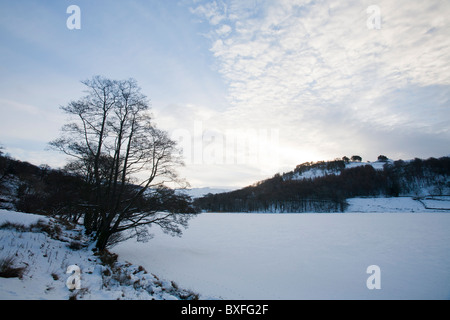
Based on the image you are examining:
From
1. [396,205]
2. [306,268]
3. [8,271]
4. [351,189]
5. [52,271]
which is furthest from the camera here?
[351,189]

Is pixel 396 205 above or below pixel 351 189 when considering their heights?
below

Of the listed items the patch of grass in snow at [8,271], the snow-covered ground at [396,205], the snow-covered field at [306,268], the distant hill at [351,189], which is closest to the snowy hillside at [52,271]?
the patch of grass in snow at [8,271]

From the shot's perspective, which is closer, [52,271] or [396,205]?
[52,271]

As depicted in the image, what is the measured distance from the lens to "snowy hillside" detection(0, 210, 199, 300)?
506 cm

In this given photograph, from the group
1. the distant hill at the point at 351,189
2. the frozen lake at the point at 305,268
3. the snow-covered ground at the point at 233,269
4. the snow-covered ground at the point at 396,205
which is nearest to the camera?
the snow-covered ground at the point at 233,269

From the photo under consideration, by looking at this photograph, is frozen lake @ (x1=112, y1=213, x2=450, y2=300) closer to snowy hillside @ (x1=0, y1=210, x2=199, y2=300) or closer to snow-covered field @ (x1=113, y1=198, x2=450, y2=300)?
snow-covered field @ (x1=113, y1=198, x2=450, y2=300)

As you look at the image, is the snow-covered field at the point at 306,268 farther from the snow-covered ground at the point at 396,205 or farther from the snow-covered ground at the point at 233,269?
the snow-covered ground at the point at 396,205

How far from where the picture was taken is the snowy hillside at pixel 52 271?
5.06m

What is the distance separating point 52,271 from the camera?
21.6ft

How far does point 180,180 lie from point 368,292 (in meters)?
11.9

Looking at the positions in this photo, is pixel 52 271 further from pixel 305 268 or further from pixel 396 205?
pixel 396 205

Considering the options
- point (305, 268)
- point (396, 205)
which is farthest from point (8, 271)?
point (396, 205)

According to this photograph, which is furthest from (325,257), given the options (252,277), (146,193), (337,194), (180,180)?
(337,194)
